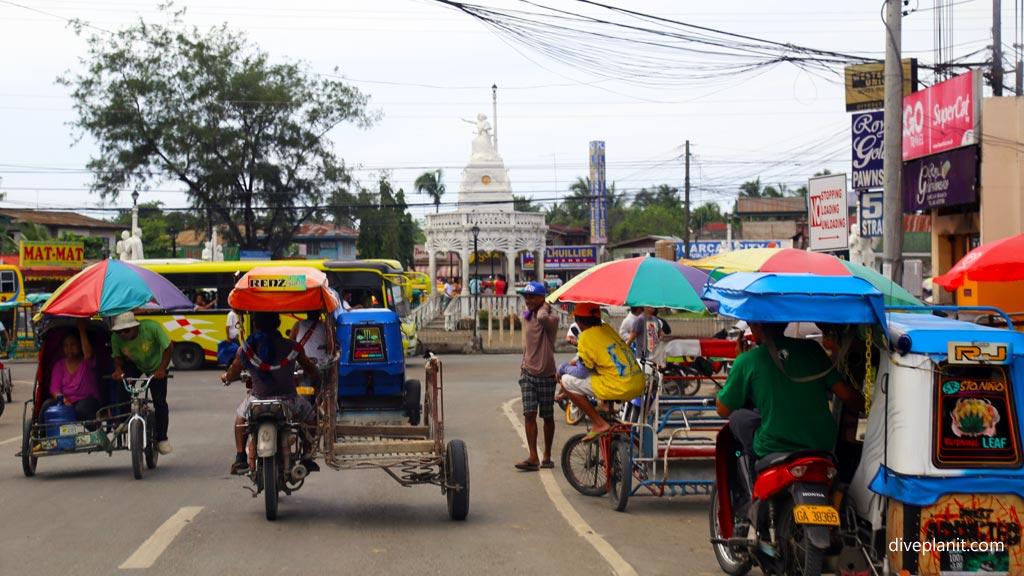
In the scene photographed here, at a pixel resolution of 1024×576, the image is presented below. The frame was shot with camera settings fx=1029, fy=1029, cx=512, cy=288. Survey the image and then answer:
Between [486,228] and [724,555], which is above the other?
[486,228]

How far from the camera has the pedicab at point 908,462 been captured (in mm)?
5281

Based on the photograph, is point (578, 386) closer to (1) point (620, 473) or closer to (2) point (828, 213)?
(1) point (620, 473)

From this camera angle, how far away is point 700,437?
9.67 m

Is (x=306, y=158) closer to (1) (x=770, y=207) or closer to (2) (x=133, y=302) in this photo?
(2) (x=133, y=302)

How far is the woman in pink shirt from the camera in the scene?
1109 cm

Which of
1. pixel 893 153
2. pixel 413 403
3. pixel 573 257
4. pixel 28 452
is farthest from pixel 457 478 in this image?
pixel 573 257

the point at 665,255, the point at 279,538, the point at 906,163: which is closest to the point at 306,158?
the point at 665,255

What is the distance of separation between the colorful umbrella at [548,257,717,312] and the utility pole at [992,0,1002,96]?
53.7 ft

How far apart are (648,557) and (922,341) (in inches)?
117

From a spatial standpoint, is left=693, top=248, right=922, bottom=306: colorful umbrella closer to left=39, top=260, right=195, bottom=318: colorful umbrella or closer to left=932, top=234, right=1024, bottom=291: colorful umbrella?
left=932, top=234, right=1024, bottom=291: colorful umbrella

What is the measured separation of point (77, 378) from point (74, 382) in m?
0.05

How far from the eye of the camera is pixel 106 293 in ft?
34.8

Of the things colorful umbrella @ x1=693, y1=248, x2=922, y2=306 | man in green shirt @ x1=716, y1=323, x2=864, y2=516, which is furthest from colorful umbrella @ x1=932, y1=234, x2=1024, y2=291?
Answer: man in green shirt @ x1=716, y1=323, x2=864, y2=516

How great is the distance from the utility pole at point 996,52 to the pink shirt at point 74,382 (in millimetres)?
20518
